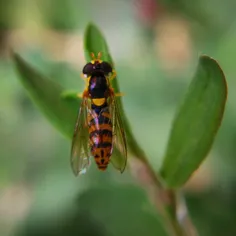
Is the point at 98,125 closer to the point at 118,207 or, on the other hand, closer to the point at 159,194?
the point at 159,194

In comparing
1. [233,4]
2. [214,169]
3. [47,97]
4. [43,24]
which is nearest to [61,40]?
[43,24]

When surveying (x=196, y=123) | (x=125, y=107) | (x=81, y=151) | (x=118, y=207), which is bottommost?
(x=118, y=207)

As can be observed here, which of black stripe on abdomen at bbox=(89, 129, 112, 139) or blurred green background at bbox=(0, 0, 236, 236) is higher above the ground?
black stripe on abdomen at bbox=(89, 129, 112, 139)

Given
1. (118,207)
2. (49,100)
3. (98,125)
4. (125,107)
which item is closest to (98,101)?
(98,125)

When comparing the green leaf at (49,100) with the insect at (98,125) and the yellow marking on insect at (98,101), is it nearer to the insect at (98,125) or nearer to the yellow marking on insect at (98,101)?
the insect at (98,125)

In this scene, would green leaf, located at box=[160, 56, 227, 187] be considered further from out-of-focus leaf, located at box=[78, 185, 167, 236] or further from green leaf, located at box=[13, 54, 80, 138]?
out-of-focus leaf, located at box=[78, 185, 167, 236]

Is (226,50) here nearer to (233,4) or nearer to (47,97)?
(233,4)

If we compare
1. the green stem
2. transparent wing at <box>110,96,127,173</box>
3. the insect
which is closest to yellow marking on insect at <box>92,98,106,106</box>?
the insect
